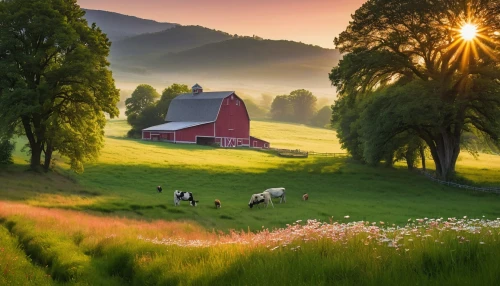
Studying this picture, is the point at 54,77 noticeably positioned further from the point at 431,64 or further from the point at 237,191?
the point at 431,64

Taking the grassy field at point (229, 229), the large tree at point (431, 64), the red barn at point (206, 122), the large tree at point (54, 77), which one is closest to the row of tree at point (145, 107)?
the red barn at point (206, 122)

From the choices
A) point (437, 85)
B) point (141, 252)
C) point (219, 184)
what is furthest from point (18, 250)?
point (437, 85)

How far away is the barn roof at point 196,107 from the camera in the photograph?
104 metres

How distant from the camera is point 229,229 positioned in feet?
77.1

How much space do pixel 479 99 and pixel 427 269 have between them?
41.2 m

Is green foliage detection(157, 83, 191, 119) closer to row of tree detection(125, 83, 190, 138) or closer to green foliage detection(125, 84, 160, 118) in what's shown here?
row of tree detection(125, 83, 190, 138)

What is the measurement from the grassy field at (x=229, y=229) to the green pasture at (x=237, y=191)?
129 millimetres

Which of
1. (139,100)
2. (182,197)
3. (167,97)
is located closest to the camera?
(182,197)

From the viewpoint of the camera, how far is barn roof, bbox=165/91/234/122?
104 m

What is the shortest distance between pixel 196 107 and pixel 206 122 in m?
7.93

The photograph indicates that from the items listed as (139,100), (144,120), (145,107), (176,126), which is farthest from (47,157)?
(139,100)

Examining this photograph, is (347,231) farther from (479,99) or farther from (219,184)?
(479,99)

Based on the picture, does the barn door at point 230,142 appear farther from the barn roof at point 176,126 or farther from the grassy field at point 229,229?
Answer: the grassy field at point 229,229

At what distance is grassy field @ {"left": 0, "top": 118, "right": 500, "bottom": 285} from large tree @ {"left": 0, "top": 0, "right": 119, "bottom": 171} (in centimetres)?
399
